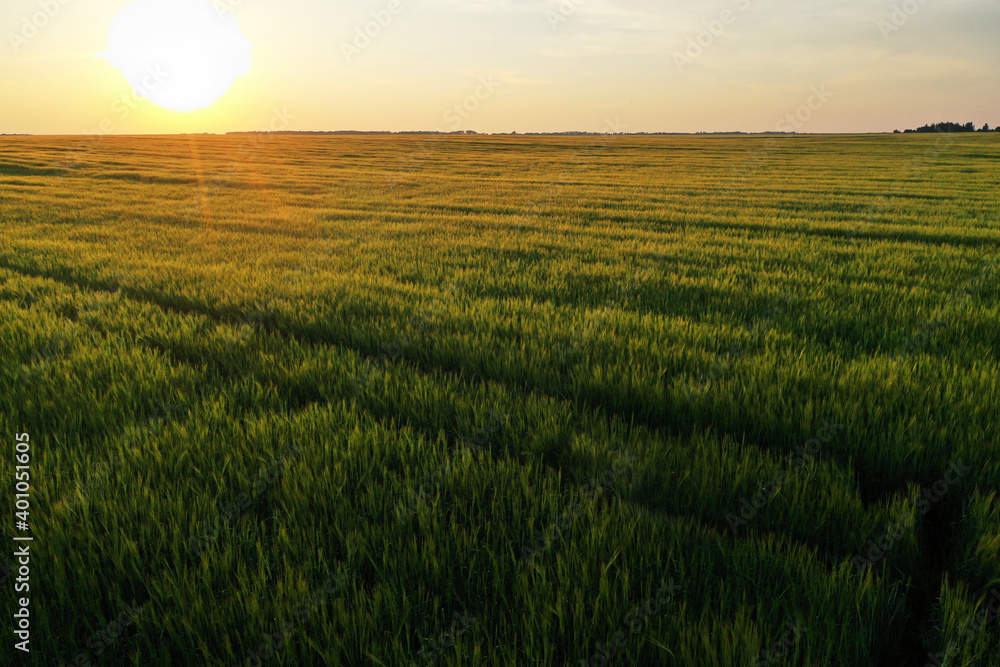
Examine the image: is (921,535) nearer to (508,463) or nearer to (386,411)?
(508,463)

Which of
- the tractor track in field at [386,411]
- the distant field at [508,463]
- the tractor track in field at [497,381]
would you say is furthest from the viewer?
the tractor track in field at [497,381]

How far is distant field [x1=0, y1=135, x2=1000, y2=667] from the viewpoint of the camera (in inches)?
61.2

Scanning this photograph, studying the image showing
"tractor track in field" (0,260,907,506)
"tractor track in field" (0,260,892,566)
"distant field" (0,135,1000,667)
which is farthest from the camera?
"tractor track in field" (0,260,907,506)

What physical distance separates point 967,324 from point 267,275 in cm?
727

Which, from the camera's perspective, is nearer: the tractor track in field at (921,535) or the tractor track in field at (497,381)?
the tractor track in field at (921,535)

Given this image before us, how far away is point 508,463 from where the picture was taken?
7.80ft

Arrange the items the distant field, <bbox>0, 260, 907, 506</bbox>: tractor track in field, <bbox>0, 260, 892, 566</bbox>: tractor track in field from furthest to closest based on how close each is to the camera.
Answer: <bbox>0, 260, 907, 506</bbox>: tractor track in field → <bbox>0, 260, 892, 566</bbox>: tractor track in field → the distant field

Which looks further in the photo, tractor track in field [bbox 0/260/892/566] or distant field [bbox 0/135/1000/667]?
tractor track in field [bbox 0/260/892/566]

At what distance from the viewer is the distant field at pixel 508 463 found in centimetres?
156

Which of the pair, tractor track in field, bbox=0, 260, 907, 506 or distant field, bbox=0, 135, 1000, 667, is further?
tractor track in field, bbox=0, 260, 907, 506

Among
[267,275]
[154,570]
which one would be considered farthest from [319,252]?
[154,570]

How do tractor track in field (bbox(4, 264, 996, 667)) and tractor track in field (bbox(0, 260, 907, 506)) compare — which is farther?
tractor track in field (bbox(0, 260, 907, 506))

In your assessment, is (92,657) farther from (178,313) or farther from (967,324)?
(967,324)

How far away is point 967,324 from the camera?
4.45 metres
